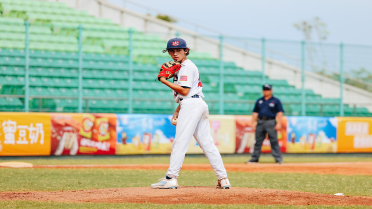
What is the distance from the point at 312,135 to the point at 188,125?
427 inches

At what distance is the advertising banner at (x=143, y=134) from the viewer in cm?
1428

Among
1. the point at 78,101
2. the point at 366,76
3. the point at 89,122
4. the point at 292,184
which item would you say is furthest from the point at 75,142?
the point at 366,76

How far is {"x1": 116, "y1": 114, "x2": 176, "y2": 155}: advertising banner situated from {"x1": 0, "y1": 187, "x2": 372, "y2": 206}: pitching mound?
7.86 meters

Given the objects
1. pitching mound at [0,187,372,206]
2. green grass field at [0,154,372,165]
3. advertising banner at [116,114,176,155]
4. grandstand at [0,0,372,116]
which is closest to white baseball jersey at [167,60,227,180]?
pitching mound at [0,187,372,206]

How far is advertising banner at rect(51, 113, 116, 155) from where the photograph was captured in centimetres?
1341

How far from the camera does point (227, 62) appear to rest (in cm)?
2038

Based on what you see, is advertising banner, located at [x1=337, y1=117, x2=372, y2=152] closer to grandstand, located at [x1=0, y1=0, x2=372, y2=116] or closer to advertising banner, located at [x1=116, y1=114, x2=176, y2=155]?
grandstand, located at [x1=0, y1=0, x2=372, y2=116]

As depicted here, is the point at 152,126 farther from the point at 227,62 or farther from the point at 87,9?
the point at 87,9

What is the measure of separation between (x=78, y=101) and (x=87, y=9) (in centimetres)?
1019

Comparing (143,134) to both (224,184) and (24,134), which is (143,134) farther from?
(224,184)

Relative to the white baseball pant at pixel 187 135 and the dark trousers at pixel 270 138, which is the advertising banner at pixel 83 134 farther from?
the white baseball pant at pixel 187 135

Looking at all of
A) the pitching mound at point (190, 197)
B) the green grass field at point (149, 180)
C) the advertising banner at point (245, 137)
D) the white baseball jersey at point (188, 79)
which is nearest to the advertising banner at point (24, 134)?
the green grass field at point (149, 180)

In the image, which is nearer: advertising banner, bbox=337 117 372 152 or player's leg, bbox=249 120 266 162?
player's leg, bbox=249 120 266 162

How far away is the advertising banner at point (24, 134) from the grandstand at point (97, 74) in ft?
2.96
